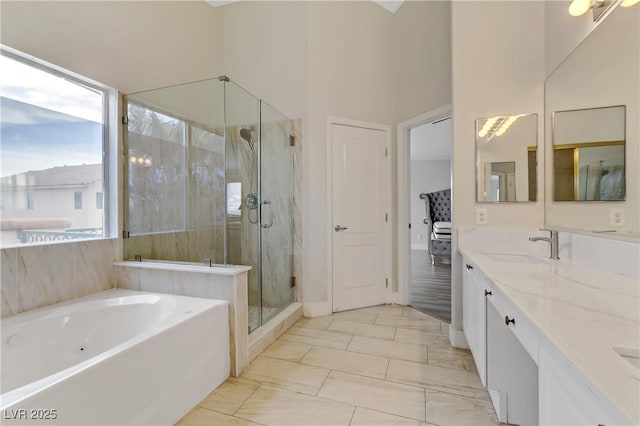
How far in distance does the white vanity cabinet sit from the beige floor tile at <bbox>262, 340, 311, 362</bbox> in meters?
1.20

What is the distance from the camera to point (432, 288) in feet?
13.1

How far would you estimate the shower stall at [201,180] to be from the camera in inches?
94.3

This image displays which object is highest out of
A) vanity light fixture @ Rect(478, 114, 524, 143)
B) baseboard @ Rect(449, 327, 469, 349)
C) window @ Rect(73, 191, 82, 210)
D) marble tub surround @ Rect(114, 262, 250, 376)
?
vanity light fixture @ Rect(478, 114, 524, 143)

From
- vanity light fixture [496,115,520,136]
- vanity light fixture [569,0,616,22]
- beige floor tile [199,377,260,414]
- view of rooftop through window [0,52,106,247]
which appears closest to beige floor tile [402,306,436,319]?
beige floor tile [199,377,260,414]

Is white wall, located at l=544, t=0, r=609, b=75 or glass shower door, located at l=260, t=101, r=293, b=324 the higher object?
white wall, located at l=544, t=0, r=609, b=75

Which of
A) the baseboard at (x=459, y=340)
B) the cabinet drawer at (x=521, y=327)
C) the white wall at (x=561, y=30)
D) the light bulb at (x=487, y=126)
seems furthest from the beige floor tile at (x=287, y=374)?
the white wall at (x=561, y=30)

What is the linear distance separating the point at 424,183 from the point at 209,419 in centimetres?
749

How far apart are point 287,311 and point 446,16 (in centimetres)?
316

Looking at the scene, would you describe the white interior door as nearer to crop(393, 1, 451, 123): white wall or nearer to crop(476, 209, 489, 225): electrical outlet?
crop(393, 1, 451, 123): white wall

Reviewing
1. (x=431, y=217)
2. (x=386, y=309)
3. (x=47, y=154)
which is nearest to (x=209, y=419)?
(x=47, y=154)

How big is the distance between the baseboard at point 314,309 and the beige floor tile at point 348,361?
0.70 m

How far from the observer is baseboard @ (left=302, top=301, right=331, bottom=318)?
2.97 meters

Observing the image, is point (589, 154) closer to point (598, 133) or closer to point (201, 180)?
point (598, 133)

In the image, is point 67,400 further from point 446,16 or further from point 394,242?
point 446,16
